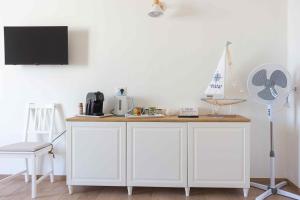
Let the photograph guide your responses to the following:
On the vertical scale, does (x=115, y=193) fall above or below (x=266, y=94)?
below

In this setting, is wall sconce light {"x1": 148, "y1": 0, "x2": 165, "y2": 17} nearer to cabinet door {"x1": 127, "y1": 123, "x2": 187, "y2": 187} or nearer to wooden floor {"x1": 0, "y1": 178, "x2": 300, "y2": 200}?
cabinet door {"x1": 127, "y1": 123, "x2": 187, "y2": 187}

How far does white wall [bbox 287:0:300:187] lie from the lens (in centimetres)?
286

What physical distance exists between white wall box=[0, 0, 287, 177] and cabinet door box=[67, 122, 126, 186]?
1.80ft

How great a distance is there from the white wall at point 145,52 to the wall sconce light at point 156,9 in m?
0.13

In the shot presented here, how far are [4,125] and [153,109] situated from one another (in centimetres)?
179

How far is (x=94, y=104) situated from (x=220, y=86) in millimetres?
1340

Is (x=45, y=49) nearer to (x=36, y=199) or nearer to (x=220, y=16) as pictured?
(x=36, y=199)

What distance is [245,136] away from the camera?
8.73 feet

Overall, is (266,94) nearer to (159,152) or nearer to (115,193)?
(159,152)

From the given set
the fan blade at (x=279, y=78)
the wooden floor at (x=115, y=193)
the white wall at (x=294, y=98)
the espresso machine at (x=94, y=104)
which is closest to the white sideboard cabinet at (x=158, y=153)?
the wooden floor at (x=115, y=193)

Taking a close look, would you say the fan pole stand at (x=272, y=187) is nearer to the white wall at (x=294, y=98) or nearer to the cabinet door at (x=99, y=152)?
the white wall at (x=294, y=98)

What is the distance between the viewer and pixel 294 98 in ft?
9.68

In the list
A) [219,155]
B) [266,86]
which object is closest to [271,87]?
[266,86]

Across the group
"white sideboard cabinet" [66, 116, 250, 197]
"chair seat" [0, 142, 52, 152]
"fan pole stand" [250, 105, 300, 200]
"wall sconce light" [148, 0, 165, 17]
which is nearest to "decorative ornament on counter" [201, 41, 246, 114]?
"white sideboard cabinet" [66, 116, 250, 197]
